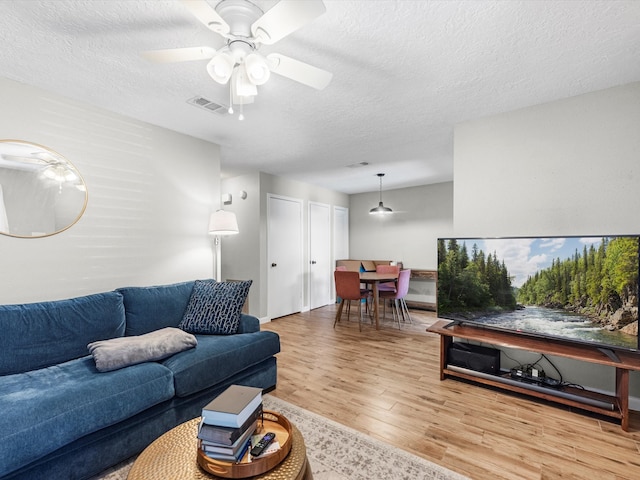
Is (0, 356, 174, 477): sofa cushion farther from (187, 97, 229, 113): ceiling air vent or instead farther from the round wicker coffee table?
(187, 97, 229, 113): ceiling air vent

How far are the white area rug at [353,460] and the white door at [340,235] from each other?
4.59 m

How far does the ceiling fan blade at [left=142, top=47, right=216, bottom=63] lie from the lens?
1.52 metres

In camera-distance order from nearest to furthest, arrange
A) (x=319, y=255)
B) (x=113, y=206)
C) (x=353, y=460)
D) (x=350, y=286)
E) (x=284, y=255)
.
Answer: (x=353, y=460) < (x=113, y=206) < (x=350, y=286) < (x=284, y=255) < (x=319, y=255)

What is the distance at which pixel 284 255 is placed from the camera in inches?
211

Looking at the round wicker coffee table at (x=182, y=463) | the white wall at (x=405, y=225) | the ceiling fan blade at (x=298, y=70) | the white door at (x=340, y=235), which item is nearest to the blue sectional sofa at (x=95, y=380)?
the round wicker coffee table at (x=182, y=463)

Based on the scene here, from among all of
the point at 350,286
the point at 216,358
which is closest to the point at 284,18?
the point at 216,358

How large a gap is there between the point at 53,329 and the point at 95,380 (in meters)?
0.64

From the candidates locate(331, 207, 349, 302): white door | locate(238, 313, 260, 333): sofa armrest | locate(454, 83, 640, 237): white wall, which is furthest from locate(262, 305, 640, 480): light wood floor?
locate(331, 207, 349, 302): white door

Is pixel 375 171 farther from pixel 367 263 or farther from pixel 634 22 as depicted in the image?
pixel 634 22

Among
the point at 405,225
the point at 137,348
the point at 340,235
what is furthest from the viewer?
the point at 340,235

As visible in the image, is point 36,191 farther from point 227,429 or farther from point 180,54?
point 227,429

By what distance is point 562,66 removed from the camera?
2066 millimetres

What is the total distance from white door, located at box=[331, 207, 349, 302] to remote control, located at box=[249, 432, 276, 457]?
17.5 feet

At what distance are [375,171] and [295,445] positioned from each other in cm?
438
